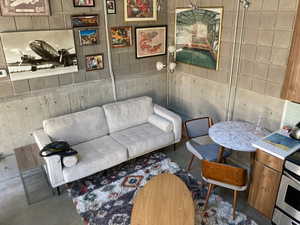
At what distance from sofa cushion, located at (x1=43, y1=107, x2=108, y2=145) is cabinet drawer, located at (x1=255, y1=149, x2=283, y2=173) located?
2.17m

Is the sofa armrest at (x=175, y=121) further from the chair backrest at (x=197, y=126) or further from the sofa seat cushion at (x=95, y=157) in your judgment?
the sofa seat cushion at (x=95, y=157)

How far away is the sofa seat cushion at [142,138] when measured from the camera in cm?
340

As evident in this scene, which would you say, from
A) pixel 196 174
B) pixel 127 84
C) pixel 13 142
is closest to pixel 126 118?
pixel 127 84

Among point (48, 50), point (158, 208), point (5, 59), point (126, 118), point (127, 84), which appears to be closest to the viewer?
point (158, 208)

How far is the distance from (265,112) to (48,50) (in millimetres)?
2980

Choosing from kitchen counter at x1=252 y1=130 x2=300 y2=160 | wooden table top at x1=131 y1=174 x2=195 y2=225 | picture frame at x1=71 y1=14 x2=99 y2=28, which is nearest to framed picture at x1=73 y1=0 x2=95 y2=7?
picture frame at x1=71 y1=14 x2=99 y2=28

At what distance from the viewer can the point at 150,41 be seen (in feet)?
13.5

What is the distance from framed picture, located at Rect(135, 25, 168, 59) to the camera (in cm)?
399

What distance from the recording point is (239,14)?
3.06m

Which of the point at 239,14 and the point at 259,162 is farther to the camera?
the point at 239,14

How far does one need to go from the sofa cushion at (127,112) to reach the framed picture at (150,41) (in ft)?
2.65

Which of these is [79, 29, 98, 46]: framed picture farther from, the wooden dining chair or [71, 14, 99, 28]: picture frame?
the wooden dining chair

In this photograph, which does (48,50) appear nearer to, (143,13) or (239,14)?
(143,13)

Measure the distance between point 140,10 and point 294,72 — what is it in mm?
2479
